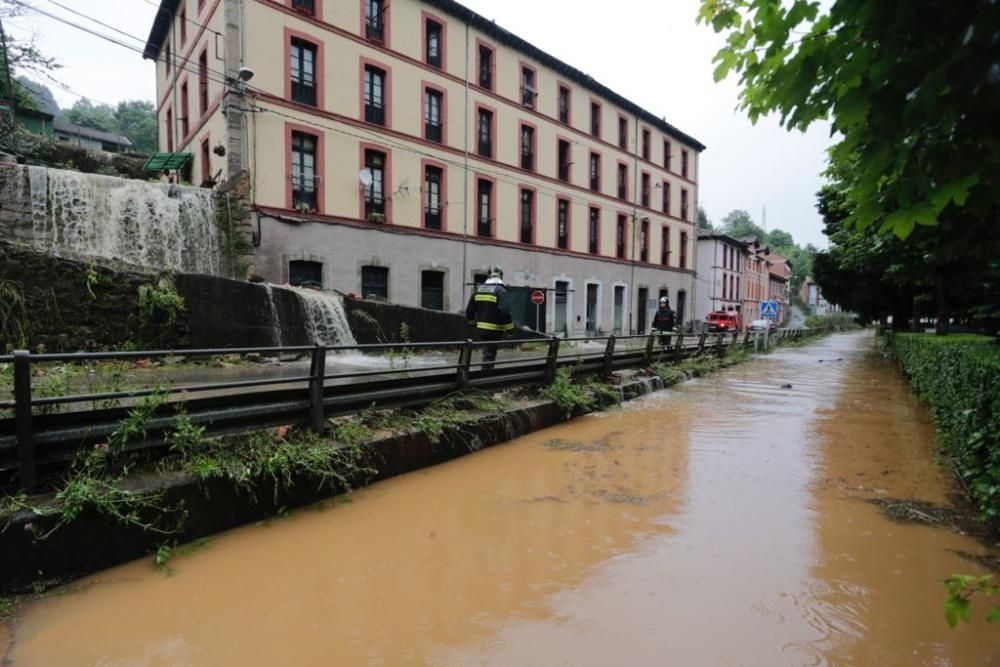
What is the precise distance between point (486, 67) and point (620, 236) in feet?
41.9

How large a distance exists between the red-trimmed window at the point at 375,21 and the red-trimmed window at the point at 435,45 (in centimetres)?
212

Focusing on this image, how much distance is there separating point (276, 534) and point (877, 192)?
13.2 ft

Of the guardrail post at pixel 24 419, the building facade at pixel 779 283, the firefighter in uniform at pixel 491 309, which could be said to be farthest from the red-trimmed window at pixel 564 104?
the building facade at pixel 779 283

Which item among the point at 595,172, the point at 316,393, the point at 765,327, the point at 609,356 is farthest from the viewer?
the point at 765,327

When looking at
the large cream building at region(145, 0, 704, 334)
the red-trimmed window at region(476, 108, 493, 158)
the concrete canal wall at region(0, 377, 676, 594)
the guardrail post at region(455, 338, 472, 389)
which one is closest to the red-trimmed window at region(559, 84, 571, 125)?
the large cream building at region(145, 0, 704, 334)

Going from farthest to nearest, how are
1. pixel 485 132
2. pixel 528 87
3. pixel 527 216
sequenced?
pixel 527 216
pixel 528 87
pixel 485 132

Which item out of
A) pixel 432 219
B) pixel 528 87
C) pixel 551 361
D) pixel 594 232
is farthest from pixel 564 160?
pixel 551 361

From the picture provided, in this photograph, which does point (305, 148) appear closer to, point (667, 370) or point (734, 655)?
point (667, 370)

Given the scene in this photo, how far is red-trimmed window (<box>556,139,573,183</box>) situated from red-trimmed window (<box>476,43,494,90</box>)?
18.3ft

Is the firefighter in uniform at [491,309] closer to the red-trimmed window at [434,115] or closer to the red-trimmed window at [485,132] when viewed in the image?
the red-trimmed window at [434,115]

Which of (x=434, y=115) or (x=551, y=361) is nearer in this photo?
(x=551, y=361)

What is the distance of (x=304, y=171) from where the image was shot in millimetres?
18453

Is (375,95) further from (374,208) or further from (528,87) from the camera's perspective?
(528,87)

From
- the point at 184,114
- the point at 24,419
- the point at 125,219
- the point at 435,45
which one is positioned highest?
the point at 435,45
